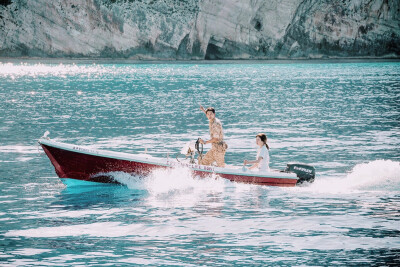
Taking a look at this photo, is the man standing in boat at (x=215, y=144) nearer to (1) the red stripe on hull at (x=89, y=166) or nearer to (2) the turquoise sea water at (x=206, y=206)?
(2) the turquoise sea water at (x=206, y=206)

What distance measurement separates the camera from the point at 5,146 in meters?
22.8

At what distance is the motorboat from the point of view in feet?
52.2

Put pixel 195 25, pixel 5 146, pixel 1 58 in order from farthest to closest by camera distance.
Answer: pixel 1 58, pixel 195 25, pixel 5 146

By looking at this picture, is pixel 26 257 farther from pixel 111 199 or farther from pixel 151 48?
pixel 151 48

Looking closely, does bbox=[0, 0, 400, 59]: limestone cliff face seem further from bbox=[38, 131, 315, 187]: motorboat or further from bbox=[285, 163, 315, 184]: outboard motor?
bbox=[285, 163, 315, 184]: outboard motor

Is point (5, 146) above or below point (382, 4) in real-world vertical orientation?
below

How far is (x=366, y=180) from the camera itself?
660 inches

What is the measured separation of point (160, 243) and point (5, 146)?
12392 mm

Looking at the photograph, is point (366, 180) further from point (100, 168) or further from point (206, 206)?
point (100, 168)

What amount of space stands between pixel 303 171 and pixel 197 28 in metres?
98.1

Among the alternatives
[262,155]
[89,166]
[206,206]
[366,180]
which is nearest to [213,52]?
[366,180]

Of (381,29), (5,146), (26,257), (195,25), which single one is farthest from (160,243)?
(381,29)

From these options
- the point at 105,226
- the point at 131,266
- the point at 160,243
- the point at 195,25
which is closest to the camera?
the point at 131,266

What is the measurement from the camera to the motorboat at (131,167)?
15906 millimetres
